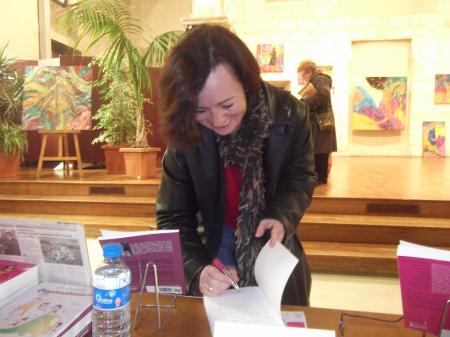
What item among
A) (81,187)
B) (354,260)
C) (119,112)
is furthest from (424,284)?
(119,112)

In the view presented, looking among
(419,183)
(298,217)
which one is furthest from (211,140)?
(419,183)

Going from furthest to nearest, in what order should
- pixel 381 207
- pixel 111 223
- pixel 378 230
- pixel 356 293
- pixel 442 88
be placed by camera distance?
1. pixel 442 88
2. pixel 111 223
3. pixel 381 207
4. pixel 378 230
5. pixel 356 293

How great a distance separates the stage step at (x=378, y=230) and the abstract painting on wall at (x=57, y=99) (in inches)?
119

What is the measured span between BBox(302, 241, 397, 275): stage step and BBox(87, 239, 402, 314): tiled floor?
0.21 feet

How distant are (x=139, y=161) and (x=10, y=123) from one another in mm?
1813

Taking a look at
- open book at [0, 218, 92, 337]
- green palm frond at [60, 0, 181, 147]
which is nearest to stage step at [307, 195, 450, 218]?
green palm frond at [60, 0, 181, 147]

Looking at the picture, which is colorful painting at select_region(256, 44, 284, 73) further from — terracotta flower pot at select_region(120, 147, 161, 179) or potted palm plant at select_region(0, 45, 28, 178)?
potted palm plant at select_region(0, 45, 28, 178)

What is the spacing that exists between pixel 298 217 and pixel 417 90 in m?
8.19

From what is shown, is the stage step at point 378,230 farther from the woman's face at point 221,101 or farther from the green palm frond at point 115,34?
the woman's face at point 221,101

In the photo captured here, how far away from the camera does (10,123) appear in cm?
502

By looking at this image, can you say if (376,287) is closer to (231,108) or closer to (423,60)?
(231,108)

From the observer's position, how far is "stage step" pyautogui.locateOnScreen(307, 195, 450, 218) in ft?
11.6

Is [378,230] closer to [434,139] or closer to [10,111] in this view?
[10,111]

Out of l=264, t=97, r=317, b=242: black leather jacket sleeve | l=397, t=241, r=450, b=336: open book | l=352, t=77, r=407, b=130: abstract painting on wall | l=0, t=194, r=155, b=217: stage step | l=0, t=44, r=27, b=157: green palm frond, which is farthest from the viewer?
l=352, t=77, r=407, b=130: abstract painting on wall
